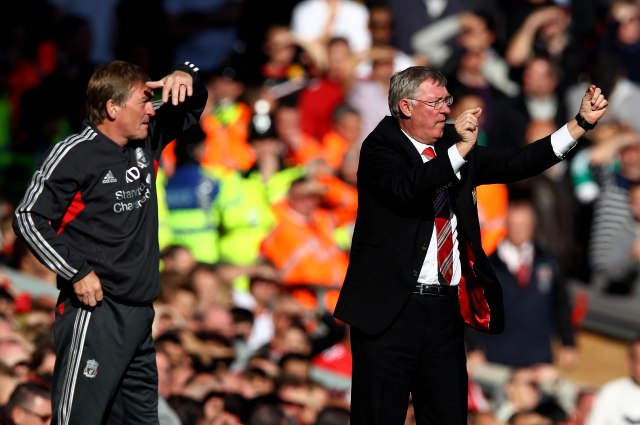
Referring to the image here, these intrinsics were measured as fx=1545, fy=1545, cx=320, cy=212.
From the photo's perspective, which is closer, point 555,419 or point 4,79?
point 555,419

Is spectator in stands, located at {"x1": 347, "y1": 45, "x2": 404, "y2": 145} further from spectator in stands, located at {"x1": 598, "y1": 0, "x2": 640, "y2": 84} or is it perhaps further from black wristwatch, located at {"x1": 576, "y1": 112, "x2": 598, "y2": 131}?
black wristwatch, located at {"x1": 576, "y1": 112, "x2": 598, "y2": 131}

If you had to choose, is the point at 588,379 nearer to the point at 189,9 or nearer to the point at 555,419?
the point at 555,419

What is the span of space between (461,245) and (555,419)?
411 cm

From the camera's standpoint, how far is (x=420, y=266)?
22.2 ft

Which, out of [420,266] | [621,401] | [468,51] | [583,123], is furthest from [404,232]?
[468,51]

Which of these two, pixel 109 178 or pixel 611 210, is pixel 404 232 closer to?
pixel 109 178

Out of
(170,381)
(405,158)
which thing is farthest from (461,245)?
(170,381)

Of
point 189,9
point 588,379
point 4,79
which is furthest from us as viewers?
point 189,9

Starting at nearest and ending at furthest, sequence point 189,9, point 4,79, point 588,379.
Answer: point 588,379 < point 4,79 < point 189,9

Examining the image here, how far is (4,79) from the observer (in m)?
14.3

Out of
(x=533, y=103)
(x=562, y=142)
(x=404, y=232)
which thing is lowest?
(x=404, y=232)

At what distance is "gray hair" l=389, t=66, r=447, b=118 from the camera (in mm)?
6695

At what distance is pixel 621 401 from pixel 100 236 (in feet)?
14.9

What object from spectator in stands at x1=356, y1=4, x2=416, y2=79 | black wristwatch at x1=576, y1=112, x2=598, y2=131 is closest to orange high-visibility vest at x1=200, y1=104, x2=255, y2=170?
spectator in stands at x1=356, y1=4, x2=416, y2=79
